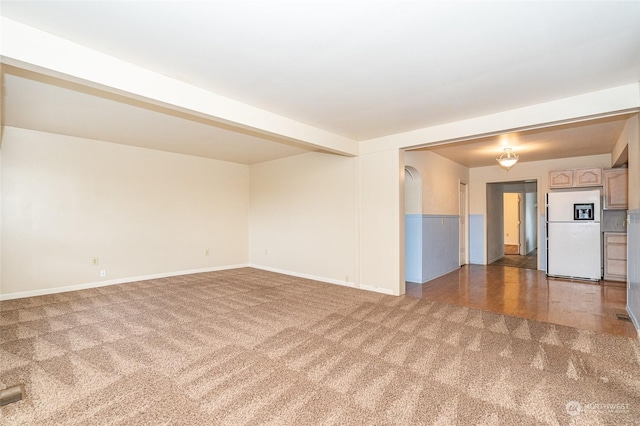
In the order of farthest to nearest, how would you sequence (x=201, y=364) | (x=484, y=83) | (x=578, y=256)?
(x=578, y=256) < (x=484, y=83) < (x=201, y=364)

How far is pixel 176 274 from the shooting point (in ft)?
20.3

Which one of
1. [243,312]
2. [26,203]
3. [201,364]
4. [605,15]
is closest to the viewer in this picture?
[605,15]

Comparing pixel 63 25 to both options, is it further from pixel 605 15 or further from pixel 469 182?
pixel 469 182

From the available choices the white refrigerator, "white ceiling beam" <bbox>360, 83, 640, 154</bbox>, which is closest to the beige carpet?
"white ceiling beam" <bbox>360, 83, 640, 154</bbox>

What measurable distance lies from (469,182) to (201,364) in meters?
7.64

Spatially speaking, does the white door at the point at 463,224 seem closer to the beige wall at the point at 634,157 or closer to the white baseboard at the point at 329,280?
the white baseboard at the point at 329,280

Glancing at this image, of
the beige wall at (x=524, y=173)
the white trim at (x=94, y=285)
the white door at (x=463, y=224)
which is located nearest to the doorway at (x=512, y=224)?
the beige wall at (x=524, y=173)

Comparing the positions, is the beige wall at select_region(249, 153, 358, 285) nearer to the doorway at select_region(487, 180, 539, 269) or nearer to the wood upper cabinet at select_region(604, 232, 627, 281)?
the doorway at select_region(487, 180, 539, 269)

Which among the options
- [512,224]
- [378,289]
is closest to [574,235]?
[378,289]

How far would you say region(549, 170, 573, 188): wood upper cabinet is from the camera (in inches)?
241

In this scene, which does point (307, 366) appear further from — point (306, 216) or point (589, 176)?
point (589, 176)

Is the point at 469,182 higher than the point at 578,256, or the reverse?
the point at 469,182

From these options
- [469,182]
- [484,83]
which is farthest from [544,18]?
[469,182]

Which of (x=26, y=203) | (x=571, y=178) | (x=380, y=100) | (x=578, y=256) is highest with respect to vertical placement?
(x=380, y=100)
